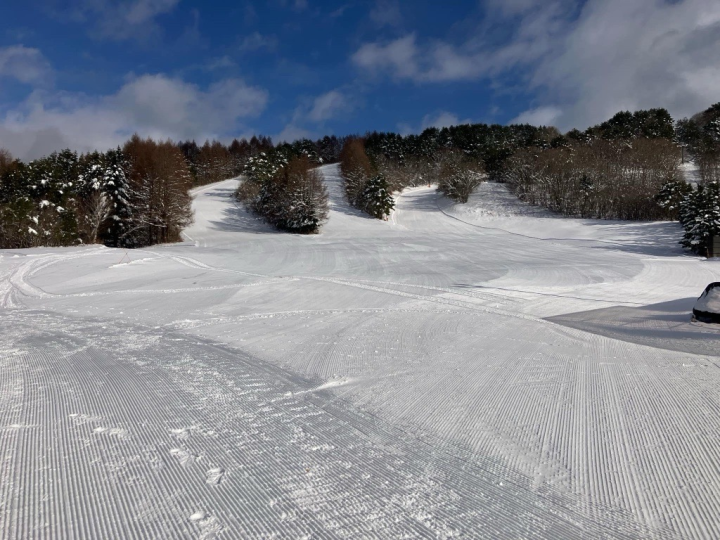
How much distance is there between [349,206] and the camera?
165 ft

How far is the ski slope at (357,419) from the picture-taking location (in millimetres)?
2535

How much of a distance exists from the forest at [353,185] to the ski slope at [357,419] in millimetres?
23348

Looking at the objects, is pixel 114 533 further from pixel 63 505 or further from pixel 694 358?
pixel 694 358

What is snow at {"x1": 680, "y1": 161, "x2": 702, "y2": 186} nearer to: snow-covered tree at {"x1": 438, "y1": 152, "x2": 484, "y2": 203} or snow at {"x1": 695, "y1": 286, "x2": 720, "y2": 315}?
snow-covered tree at {"x1": 438, "y1": 152, "x2": 484, "y2": 203}

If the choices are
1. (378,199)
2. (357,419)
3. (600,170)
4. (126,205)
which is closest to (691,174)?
(600,170)

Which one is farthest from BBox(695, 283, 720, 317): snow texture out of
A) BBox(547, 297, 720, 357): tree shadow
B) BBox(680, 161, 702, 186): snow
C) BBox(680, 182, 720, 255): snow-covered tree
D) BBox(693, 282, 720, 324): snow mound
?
BBox(680, 161, 702, 186): snow

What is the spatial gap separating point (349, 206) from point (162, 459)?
1889 inches

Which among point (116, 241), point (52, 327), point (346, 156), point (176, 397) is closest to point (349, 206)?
point (346, 156)

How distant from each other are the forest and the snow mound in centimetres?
1985

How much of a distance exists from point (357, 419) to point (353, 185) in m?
49.0

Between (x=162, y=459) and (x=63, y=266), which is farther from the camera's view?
(x=63, y=266)

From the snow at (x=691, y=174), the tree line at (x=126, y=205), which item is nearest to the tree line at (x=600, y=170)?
the snow at (x=691, y=174)

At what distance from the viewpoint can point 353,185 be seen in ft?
169

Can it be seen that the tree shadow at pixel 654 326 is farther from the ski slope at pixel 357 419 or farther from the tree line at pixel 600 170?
the tree line at pixel 600 170
